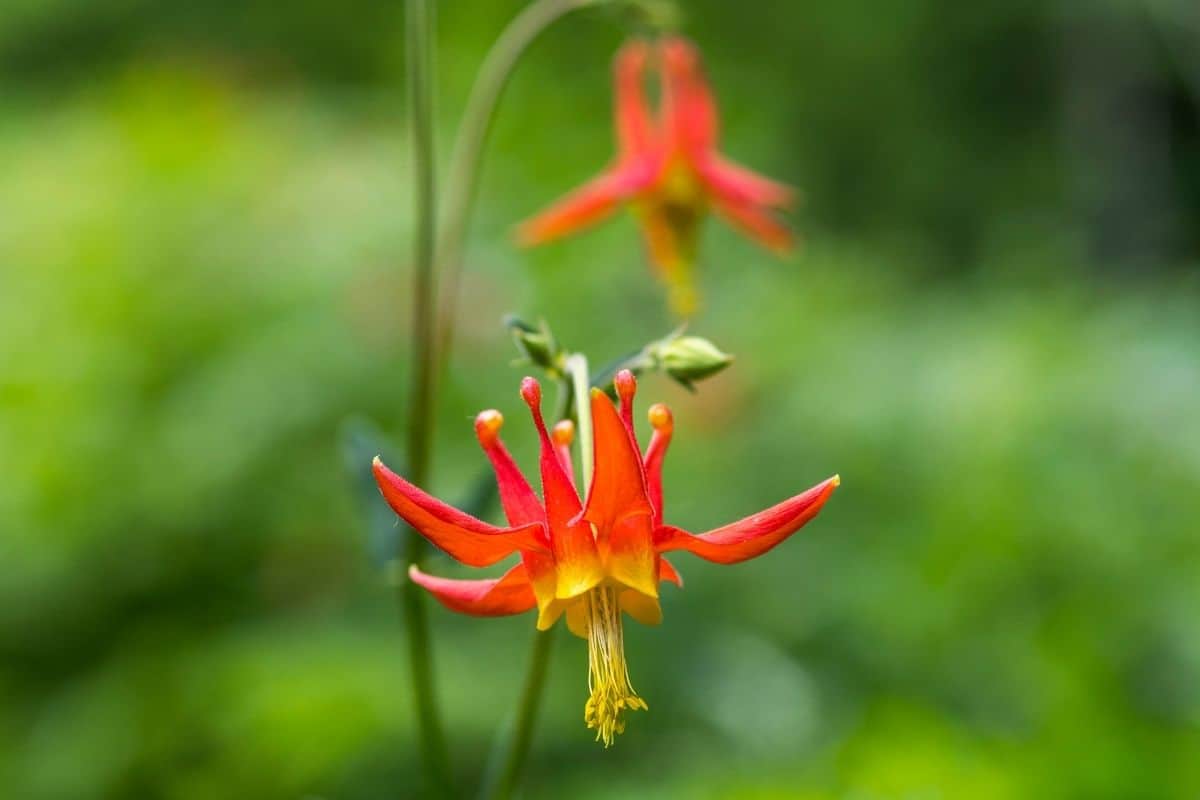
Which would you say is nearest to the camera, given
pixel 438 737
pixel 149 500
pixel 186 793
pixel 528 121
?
pixel 438 737

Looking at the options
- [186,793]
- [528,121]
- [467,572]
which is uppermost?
[528,121]

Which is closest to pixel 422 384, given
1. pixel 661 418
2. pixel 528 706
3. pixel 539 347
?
pixel 539 347

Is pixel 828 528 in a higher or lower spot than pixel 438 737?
lower

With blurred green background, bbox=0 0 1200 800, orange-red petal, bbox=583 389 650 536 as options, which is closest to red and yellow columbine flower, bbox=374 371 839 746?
orange-red petal, bbox=583 389 650 536

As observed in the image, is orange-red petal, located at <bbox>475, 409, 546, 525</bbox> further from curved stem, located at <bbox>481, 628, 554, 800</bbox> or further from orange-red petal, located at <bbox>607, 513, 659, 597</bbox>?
curved stem, located at <bbox>481, 628, 554, 800</bbox>

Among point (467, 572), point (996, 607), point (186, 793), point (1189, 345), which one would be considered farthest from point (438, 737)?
point (1189, 345)

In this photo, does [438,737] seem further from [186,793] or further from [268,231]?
[268,231]

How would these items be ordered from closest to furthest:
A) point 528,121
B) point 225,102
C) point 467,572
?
point 467,572 → point 528,121 → point 225,102

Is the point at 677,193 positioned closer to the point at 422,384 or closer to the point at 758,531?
the point at 422,384
